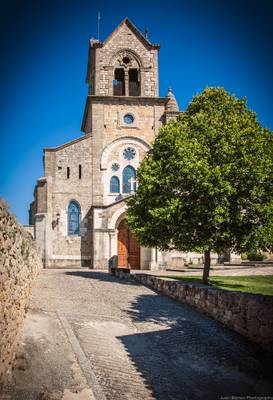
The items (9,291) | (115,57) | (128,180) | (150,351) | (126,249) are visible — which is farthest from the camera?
(115,57)

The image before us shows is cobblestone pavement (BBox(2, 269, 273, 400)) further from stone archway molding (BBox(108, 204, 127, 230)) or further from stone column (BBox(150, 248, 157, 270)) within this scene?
stone archway molding (BBox(108, 204, 127, 230))

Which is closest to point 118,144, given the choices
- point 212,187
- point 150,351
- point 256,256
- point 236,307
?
point 256,256

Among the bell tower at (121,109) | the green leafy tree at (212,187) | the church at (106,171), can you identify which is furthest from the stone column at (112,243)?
the green leafy tree at (212,187)

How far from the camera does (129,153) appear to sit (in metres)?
29.3

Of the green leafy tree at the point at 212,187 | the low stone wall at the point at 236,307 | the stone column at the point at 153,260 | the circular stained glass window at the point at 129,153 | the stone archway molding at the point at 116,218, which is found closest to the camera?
the low stone wall at the point at 236,307

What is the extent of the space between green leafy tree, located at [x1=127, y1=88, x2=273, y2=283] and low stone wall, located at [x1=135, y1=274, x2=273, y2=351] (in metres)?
2.41

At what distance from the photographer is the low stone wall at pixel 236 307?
8.84 m

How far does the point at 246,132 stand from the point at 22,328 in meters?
11.9

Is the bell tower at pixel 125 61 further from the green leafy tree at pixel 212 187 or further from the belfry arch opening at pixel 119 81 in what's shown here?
the green leafy tree at pixel 212 187

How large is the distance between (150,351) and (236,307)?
3.07 metres

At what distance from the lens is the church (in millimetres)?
26406

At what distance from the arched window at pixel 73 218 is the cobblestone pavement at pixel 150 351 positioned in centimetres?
1402

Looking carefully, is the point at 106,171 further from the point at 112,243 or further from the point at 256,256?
the point at 256,256

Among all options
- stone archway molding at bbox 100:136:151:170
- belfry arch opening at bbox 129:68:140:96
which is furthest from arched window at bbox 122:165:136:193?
belfry arch opening at bbox 129:68:140:96
